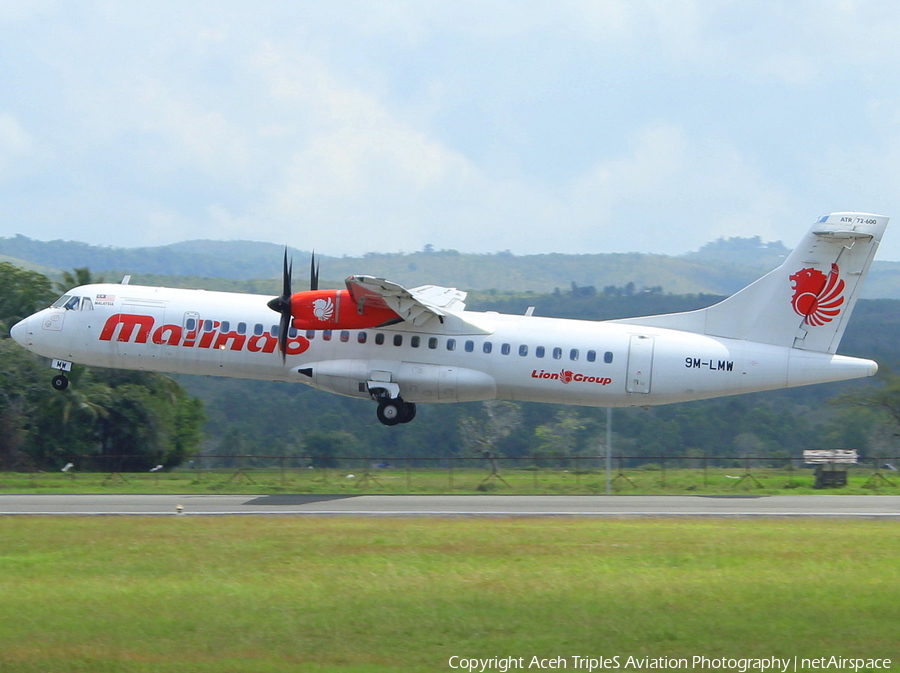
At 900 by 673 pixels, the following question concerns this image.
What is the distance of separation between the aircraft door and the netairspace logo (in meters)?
18.9

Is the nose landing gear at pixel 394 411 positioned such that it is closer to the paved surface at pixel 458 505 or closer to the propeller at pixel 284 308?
the paved surface at pixel 458 505

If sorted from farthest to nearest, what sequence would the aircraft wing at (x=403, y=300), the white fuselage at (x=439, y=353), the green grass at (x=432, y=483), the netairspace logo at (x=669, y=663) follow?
the green grass at (x=432, y=483) < the white fuselage at (x=439, y=353) < the aircraft wing at (x=403, y=300) < the netairspace logo at (x=669, y=663)

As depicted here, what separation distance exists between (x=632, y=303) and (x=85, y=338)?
99.8 m

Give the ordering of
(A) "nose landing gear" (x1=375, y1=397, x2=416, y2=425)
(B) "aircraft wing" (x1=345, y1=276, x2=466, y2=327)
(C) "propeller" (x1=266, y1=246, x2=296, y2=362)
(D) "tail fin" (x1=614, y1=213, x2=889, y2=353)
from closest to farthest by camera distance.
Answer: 1. (B) "aircraft wing" (x1=345, y1=276, x2=466, y2=327)
2. (D) "tail fin" (x1=614, y1=213, x2=889, y2=353)
3. (C) "propeller" (x1=266, y1=246, x2=296, y2=362)
4. (A) "nose landing gear" (x1=375, y1=397, x2=416, y2=425)

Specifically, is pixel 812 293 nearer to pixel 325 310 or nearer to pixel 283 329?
pixel 325 310

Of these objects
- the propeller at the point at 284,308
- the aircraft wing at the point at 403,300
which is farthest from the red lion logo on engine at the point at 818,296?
the propeller at the point at 284,308

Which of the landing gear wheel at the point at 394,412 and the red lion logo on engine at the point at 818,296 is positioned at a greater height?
the red lion logo on engine at the point at 818,296

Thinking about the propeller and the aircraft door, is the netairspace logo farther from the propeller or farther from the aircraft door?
the propeller

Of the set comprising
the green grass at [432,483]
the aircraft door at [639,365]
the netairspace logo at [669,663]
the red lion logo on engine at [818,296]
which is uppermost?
the red lion logo on engine at [818,296]

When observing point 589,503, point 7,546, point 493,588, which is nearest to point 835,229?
point 589,503

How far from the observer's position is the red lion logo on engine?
102ft

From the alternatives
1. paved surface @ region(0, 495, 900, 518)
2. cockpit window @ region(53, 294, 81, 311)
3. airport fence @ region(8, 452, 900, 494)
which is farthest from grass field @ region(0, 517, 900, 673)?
cockpit window @ region(53, 294, 81, 311)

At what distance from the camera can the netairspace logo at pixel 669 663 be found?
12859 millimetres

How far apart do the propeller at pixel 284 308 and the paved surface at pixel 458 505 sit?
4.83 meters
